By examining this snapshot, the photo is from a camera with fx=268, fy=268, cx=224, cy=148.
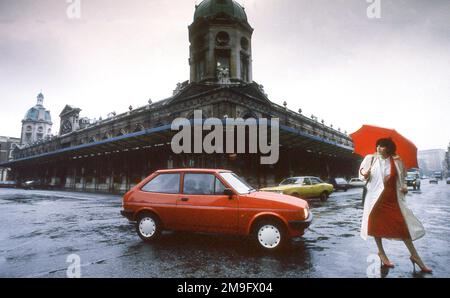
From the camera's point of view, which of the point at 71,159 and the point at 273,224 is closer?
the point at 273,224

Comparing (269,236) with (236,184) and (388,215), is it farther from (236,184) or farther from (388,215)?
(388,215)

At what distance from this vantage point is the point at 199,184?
5.77 m

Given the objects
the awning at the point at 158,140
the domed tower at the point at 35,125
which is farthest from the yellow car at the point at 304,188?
the domed tower at the point at 35,125

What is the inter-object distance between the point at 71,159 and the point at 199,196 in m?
40.7

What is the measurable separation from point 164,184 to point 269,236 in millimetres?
2558

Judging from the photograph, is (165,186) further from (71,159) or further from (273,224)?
(71,159)

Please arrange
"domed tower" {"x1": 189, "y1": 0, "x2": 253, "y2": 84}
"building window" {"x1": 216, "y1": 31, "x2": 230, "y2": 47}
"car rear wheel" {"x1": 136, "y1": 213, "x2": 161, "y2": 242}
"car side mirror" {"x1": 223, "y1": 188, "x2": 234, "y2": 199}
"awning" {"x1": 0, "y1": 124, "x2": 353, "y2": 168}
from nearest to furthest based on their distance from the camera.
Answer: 1. "car side mirror" {"x1": 223, "y1": 188, "x2": 234, "y2": 199}
2. "car rear wheel" {"x1": 136, "y1": 213, "x2": 161, "y2": 242}
3. "awning" {"x1": 0, "y1": 124, "x2": 353, "y2": 168}
4. "domed tower" {"x1": 189, "y1": 0, "x2": 253, "y2": 84}
5. "building window" {"x1": 216, "y1": 31, "x2": 230, "y2": 47}

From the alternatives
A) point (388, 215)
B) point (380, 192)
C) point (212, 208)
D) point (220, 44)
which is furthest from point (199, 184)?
point (220, 44)

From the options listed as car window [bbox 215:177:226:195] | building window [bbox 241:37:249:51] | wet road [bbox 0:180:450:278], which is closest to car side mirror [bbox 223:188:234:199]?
car window [bbox 215:177:226:195]

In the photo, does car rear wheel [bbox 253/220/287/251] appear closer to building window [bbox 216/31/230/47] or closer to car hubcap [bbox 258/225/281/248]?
car hubcap [bbox 258/225/281/248]

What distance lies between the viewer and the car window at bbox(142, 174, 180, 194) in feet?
19.5

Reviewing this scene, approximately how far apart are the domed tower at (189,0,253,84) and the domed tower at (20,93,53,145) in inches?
3187
